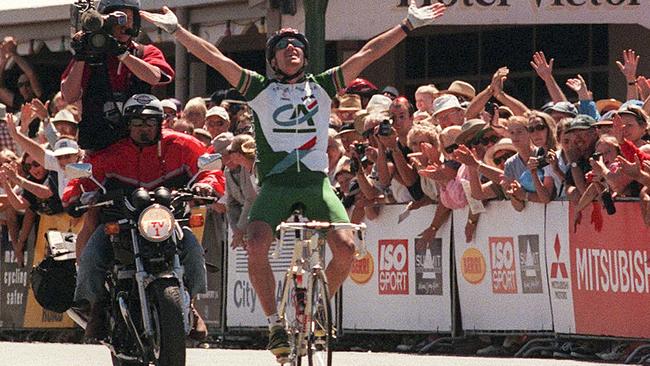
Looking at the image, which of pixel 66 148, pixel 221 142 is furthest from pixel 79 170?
pixel 221 142

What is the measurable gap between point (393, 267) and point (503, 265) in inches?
53.5

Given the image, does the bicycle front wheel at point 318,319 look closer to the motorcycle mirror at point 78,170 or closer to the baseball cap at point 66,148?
the motorcycle mirror at point 78,170

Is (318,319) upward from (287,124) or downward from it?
downward

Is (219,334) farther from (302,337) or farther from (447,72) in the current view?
(447,72)

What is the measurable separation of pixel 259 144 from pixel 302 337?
137 centimetres

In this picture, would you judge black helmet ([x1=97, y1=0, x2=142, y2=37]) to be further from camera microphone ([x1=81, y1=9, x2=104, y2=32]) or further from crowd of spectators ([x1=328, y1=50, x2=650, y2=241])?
crowd of spectators ([x1=328, y1=50, x2=650, y2=241])

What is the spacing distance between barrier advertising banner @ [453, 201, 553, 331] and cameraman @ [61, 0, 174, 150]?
4024 mm

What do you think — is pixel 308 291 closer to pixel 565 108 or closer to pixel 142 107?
pixel 142 107

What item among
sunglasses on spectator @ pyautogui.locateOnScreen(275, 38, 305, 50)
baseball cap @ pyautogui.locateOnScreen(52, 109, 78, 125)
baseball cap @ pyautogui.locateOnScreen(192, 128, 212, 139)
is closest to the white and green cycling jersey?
sunglasses on spectator @ pyautogui.locateOnScreen(275, 38, 305, 50)

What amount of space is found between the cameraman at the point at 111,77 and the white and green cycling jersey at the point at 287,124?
65 cm

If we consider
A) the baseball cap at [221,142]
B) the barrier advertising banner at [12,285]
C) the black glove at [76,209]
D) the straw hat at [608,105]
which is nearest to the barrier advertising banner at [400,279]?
the baseball cap at [221,142]

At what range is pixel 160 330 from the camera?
392 inches

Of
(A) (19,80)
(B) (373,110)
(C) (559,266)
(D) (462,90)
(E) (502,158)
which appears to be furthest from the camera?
(A) (19,80)

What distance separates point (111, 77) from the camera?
11.1 metres
